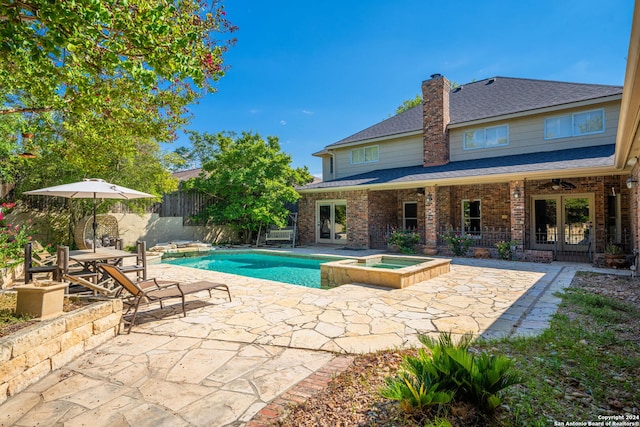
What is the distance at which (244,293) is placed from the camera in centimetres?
665

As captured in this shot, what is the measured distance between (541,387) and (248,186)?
1465 cm

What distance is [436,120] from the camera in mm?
14570

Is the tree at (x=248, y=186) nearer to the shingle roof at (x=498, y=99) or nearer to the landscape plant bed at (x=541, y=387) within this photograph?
the shingle roof at (x=498, y=99)

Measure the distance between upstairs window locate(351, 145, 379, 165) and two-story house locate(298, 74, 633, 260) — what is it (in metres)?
0.05

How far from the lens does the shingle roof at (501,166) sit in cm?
1017

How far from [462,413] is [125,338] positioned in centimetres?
397

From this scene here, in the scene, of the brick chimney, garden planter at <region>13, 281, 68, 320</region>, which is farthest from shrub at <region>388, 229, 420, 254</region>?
garden planter at <region>13, 281, 68, 320</region>

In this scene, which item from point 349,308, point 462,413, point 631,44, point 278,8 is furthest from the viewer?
point 278,8

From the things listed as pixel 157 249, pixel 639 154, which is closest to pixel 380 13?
pixel 639 154

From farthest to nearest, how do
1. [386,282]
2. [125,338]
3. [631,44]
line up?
[386,282] < [125,338] < [631,44]

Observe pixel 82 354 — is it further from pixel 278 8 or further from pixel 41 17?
pixel 278 8

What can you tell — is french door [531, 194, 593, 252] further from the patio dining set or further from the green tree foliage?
the green tree foliage

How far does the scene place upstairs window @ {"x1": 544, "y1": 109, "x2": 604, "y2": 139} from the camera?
11609mm

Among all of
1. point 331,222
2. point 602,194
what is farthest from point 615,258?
point 331,222
